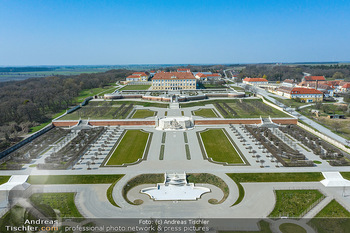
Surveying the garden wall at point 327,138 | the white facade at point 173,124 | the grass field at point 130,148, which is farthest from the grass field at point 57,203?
the garden wall at point 327,138

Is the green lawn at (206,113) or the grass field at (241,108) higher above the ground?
the grass field at (241,108)

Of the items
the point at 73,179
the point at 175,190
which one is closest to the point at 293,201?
the point at 175,190

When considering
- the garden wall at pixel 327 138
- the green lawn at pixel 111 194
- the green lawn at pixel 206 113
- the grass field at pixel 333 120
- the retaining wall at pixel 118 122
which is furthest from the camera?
the green lawn at pixel 206 113

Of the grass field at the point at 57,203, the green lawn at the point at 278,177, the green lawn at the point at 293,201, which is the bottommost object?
the green lawn at the point at 293,201

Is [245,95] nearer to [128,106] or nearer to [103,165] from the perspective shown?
[128,106]

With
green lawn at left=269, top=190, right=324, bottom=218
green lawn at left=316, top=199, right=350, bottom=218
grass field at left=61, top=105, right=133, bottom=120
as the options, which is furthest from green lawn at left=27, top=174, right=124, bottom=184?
grass field at left=61, top=105, right=133, bottom=120

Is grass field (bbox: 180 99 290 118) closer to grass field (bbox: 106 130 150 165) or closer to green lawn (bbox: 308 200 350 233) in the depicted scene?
grass field (bbox: 106 130 150 165)

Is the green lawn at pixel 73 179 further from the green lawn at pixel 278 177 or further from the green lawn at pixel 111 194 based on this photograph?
the green lawn at pixel 278 177
